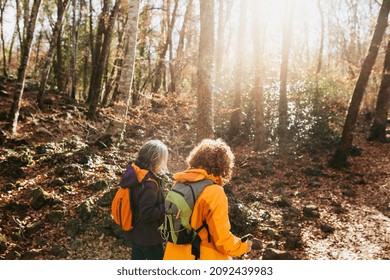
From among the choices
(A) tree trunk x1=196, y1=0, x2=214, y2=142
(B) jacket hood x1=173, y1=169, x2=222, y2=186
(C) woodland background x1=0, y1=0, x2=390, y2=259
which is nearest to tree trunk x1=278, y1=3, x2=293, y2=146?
(C) woodland background x1=0, y1=0, x2=390, y2=259

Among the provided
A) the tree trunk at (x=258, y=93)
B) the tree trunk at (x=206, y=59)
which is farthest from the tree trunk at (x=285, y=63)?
the tree trunk at (x=206, y=59)

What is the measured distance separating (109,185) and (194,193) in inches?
179

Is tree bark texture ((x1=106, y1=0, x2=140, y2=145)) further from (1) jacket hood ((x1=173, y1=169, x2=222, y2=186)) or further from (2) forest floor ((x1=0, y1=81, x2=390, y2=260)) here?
(1) jacket hood ((x1=173, y1=169, x2=222, y2=186))

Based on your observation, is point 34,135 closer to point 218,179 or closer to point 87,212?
point 87,212

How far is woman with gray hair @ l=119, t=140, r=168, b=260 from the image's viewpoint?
Answer: 3.28 m

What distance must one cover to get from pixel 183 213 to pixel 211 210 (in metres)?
0.27

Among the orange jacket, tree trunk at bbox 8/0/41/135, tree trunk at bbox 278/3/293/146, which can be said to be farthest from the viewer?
tree trunk at bbox 278/3/293/146

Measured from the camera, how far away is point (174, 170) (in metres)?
9.98

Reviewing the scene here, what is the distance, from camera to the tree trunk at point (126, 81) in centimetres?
931

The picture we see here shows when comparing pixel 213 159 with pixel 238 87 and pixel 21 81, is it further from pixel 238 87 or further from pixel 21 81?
pixel 238 87

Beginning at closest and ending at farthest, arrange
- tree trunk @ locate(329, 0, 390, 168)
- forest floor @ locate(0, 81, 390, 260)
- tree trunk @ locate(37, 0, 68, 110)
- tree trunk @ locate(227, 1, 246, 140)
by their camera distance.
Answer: forest floor @ locate(0, 81, 390, 260)
tree trunk @ locate(329, 0, 390, 168)
tree trunk @ locate(37, 0, 68, 110)
tree trunk @ locate(227, 1, 246, 140)

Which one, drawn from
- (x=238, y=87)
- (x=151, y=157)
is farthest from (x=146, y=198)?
(x=238, y=87)

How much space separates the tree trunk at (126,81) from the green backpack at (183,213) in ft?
21.8

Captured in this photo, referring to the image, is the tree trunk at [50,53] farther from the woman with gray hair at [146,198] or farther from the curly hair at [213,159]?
the curly hair at [213,159]
